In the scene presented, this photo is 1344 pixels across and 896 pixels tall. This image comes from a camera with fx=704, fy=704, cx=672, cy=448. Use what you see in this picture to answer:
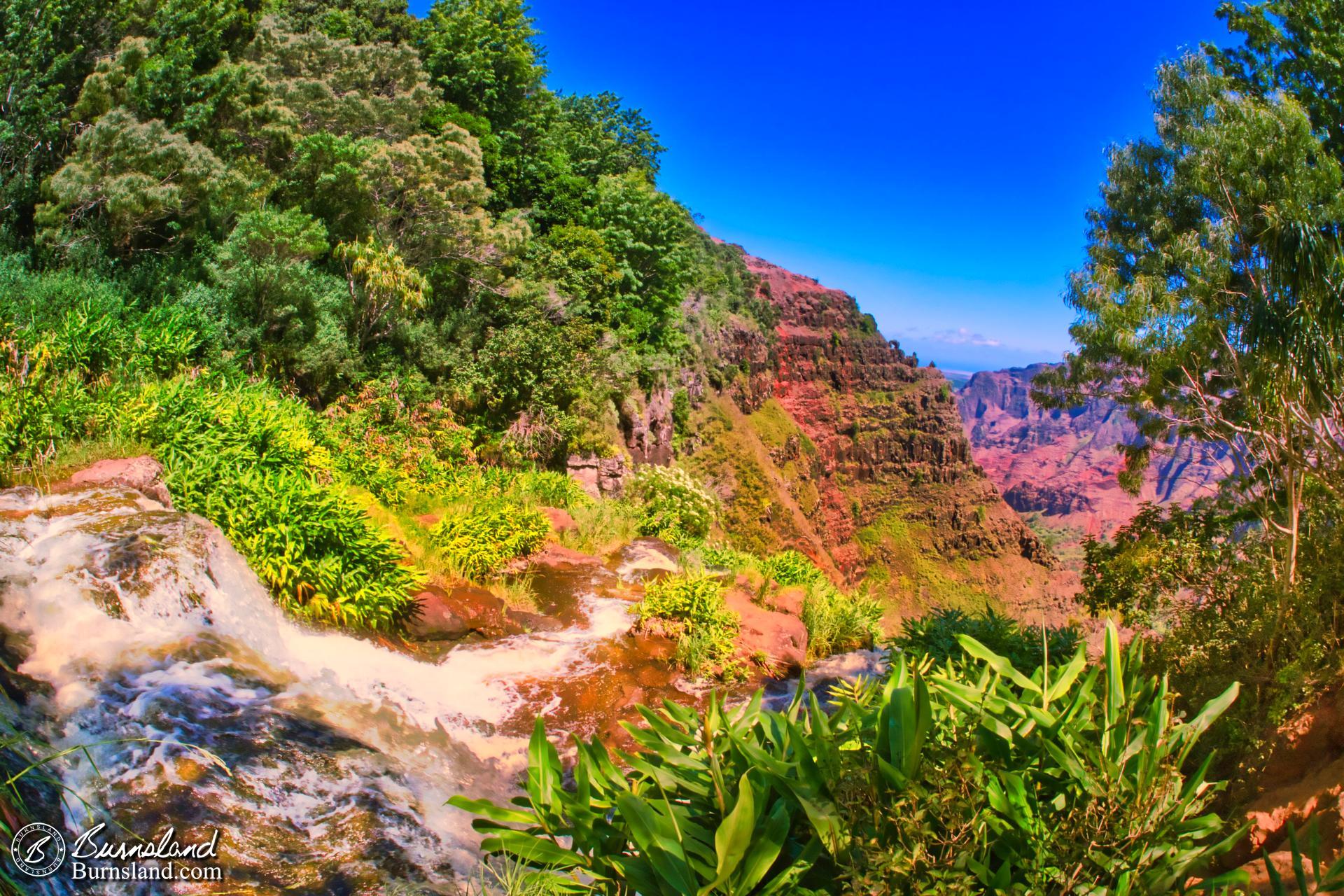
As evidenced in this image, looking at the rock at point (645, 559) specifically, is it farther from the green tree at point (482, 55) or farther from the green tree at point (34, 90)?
the green tree at point (482, 55)

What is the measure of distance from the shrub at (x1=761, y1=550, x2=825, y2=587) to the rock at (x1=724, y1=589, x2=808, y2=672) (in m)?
1.94

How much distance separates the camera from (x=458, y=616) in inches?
273

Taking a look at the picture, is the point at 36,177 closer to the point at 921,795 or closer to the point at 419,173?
the point at 419,173

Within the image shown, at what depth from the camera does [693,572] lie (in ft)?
27.3

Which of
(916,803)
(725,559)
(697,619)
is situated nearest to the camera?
(916,803)

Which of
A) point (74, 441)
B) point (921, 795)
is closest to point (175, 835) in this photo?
point (921, 795)

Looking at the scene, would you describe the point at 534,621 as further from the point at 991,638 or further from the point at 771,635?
the point at 991,638

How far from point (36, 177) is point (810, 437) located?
61294mm

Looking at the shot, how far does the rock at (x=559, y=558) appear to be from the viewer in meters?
9.21

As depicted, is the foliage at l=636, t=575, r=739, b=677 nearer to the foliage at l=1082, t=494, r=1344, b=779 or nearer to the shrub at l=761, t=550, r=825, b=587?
the shrub at l=761, t=550, r=825, b=587

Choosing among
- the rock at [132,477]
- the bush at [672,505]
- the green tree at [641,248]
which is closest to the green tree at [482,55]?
the green tree at [641,248]

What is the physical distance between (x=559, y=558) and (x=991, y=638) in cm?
533

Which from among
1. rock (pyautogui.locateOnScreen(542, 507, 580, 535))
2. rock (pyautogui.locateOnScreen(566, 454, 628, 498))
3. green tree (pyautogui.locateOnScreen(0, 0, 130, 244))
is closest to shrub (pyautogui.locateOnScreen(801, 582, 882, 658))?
rock (pyautogui.locateOnScreen(542, 507, 580, 535))

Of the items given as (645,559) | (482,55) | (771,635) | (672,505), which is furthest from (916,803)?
(482,55)
